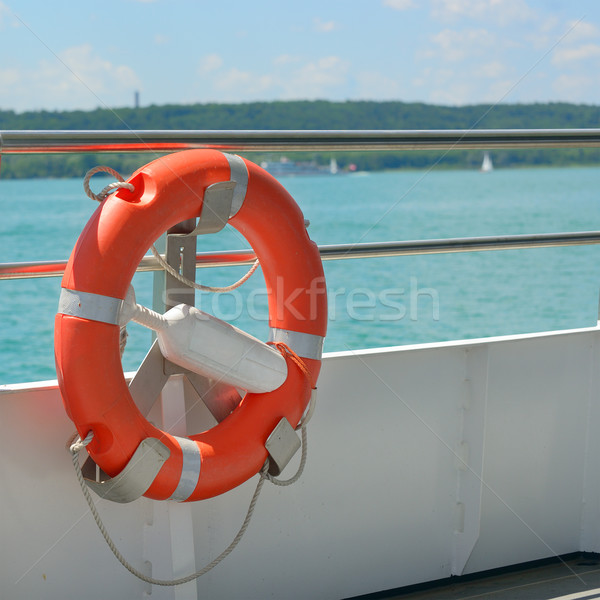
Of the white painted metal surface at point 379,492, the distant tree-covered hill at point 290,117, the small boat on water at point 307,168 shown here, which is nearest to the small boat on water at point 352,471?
the white painted metal surface at point 379,492

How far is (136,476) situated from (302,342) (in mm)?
391

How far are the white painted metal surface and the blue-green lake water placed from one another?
291mm

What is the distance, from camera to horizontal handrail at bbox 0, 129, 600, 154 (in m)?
1.27

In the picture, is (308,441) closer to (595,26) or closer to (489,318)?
(489,318)

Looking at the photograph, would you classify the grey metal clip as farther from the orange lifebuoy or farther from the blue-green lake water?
the blue-green lake water

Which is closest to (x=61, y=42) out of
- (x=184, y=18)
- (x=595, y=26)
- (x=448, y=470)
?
(x=184, y=18)

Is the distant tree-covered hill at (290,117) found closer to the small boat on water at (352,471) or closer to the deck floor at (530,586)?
the small boat on water at (352,471)

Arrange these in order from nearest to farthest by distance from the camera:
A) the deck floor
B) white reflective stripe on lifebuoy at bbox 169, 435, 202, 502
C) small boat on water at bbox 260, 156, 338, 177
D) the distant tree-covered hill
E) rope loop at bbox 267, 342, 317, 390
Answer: white reflective stripe on lifebuoy at bbox 169, 435, 202, 502 < rope loop at bbox 267, 342, 317, 390 < the deck floor < the distant tree-covered hill < small boat on water at bbox 260, 156, 338, 177

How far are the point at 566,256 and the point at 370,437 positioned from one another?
843 inches

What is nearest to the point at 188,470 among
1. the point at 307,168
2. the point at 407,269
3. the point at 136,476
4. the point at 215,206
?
the point at 136,476

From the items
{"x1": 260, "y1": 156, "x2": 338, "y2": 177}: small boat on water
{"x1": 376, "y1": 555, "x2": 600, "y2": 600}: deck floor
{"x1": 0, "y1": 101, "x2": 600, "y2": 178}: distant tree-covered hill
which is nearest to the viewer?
{"x1": 376, "y1": 555, "x2": 600, "y2": 600}: deck floor

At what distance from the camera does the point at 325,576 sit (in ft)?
5.42

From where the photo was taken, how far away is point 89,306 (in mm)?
1209

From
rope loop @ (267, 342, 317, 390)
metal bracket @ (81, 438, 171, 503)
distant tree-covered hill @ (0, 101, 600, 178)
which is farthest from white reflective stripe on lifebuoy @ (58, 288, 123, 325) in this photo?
distant tree-covered hill @ (0, 101, 600, 178)
